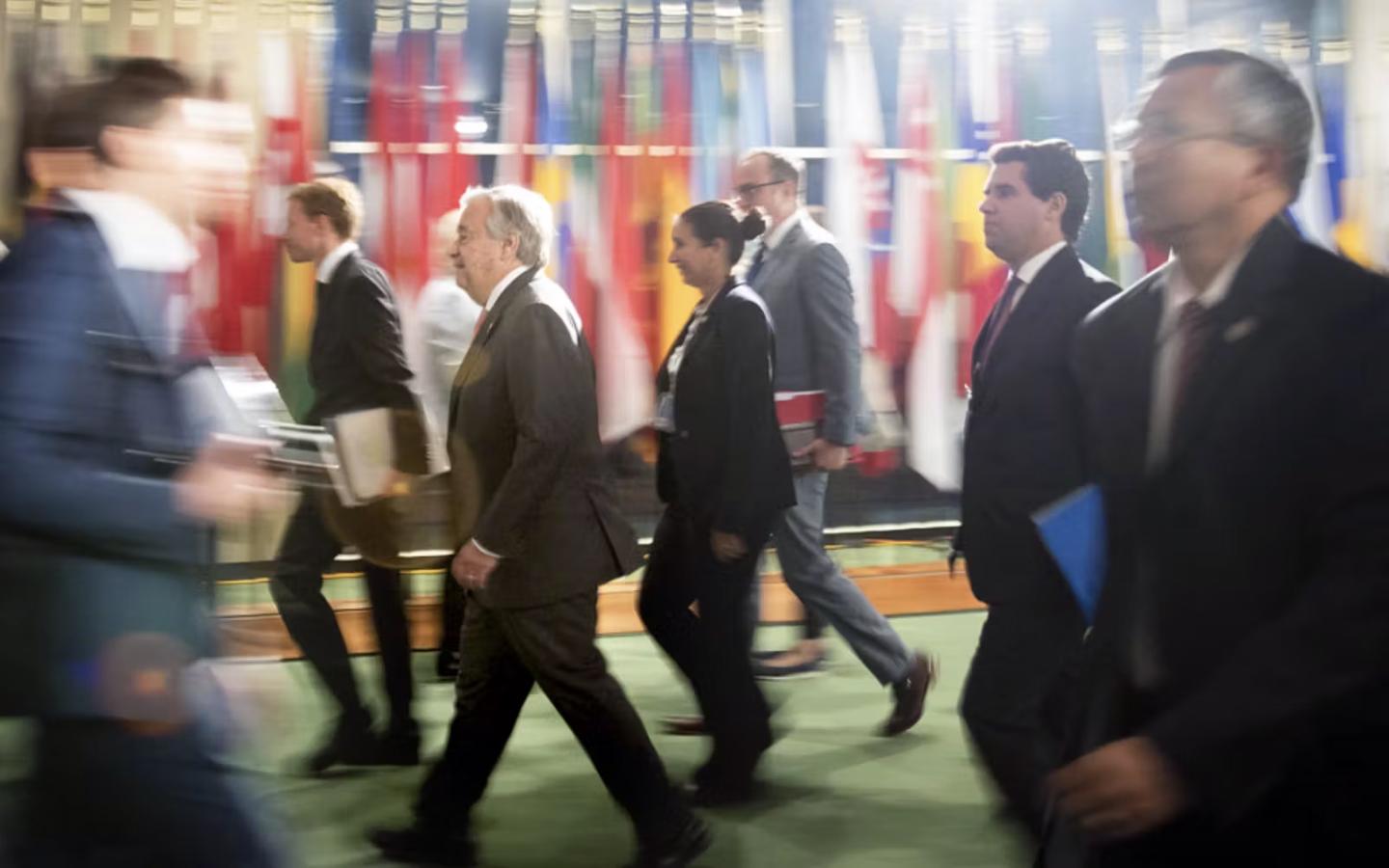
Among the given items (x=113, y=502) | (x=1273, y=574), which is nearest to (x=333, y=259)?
(x=113, y=502)

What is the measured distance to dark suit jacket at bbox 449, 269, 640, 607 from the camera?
299 centimetres

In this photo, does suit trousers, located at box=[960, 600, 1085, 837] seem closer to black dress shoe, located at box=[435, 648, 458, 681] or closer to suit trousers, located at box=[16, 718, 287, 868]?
suit trousers, located at box=[16, 718, 287, 868]

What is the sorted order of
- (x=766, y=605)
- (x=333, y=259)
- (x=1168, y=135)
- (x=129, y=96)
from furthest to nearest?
1. (x=766, y=605)
2. (x=333, y=259)
3. (x=129, y=96)
4. (x=1168, y=135)

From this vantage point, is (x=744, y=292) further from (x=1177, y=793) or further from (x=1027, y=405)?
(x=1177, y=793)

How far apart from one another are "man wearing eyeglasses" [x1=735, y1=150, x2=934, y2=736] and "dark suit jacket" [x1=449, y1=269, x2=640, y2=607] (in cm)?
132

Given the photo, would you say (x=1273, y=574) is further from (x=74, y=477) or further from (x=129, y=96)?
(x=129, y=96)

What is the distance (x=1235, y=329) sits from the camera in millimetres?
1349

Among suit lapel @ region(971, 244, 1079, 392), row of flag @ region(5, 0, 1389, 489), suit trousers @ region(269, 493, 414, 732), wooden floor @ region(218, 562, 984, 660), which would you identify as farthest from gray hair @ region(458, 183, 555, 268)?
row of flag @ region(5, 0, 1389, 489)

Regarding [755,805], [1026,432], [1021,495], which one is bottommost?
[755,805]

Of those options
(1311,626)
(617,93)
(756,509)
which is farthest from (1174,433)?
(617,93)

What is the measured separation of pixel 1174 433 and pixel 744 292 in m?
2.30

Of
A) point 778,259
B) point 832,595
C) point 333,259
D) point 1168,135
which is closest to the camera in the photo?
point 1168,135

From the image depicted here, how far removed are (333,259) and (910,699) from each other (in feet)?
6.36

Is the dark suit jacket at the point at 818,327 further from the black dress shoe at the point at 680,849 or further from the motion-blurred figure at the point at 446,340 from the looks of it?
the black dress shoe at the point at 680,849
